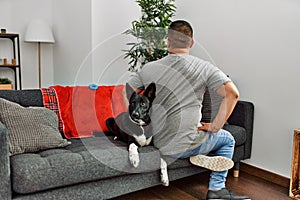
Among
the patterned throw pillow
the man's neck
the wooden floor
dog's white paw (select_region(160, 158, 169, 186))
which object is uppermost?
the man's neck

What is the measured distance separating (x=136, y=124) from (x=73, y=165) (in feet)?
1.42

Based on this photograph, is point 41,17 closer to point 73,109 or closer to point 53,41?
point 53,41

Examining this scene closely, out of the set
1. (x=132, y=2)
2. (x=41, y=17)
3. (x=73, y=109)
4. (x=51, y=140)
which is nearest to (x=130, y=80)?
(x=51, y=140)

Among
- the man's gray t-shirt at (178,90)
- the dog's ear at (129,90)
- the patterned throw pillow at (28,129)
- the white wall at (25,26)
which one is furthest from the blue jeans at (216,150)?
the white wall at (25,26)

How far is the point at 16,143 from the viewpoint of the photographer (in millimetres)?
1760

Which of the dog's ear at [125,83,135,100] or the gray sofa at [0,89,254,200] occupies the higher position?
the dog's ear at [125,83,135,100]

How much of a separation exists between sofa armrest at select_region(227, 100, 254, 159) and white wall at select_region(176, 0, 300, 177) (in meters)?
0.08

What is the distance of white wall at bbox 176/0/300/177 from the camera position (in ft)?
7.89

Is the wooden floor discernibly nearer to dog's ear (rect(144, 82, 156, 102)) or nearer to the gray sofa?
the gray sofa

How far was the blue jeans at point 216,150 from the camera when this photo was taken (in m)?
1.98

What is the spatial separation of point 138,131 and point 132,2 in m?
2.15

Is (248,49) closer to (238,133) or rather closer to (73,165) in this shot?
(238,133)

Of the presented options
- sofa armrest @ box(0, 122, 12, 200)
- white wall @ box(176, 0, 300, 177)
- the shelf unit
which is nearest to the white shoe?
white wall @ box(176, 0, 300, 177)

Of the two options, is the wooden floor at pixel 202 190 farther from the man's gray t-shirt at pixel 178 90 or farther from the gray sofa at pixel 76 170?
the man's gray t-shirt at pixel 178 90
